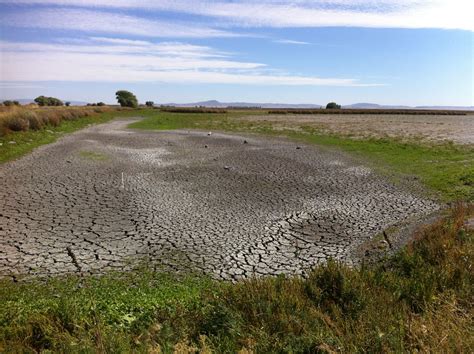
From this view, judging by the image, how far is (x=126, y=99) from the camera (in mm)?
106938

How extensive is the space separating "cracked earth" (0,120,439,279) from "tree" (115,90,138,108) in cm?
9589

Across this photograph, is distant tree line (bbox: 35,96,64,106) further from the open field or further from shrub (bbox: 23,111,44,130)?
the open field

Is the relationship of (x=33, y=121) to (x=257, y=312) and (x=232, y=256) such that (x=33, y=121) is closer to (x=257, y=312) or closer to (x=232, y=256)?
(x=232, y=256)

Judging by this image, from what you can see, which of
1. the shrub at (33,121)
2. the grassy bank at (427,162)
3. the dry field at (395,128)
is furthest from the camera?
the dry field at (395,128)

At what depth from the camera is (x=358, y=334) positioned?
11.3 feet

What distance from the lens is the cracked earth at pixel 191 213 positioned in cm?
612

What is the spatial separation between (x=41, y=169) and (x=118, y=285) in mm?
9245

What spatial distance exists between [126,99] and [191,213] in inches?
4176

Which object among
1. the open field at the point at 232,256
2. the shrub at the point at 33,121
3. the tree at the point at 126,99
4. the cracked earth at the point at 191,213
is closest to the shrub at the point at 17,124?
the shrub at the point at 33,121

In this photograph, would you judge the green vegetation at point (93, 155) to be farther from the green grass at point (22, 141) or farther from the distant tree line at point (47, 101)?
the distant tree line at point (47, 101)

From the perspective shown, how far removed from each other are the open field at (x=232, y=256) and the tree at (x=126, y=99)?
97392 mm

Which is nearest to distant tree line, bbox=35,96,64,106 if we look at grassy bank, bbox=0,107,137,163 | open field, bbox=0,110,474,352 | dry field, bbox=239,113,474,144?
→ dry field, bbox=239,113,474,144

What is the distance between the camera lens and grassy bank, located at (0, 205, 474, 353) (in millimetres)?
3359

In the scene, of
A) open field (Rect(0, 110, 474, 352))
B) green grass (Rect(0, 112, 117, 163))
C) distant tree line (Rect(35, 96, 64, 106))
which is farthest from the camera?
distant tree line (Rect(35, 96, 64, 106))
